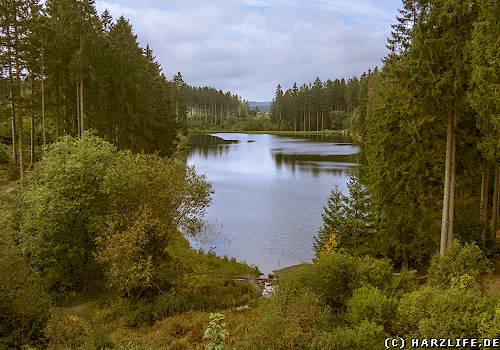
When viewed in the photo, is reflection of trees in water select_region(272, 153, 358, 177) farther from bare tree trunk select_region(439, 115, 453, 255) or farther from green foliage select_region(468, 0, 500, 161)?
green foliage select_region(468, 0, 500, 161)

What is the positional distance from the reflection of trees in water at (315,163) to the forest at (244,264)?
24.2 m

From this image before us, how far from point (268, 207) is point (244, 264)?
12.2 meters

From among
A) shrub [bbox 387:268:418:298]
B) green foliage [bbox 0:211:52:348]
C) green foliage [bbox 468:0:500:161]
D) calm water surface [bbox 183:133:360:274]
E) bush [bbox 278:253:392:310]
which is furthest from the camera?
calm water surface [bbox 183:133:360:274]

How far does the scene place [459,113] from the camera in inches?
651

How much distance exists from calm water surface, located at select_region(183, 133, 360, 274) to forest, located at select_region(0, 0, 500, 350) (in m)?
2.49

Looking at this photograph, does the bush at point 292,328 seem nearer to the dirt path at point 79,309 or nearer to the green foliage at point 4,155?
the dirt path at point 79,309

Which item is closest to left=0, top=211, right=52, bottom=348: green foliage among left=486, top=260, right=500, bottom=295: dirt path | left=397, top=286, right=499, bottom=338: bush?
left=397, top=286, right=499, bottom=338: bush

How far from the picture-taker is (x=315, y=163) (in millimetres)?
59625

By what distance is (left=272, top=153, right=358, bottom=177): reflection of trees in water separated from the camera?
5226cm

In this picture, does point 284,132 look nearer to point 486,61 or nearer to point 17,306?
point 486,61

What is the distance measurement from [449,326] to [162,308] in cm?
1099

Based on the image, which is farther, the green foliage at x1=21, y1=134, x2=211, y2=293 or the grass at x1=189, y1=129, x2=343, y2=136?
the grass at x1=189, y1=129, x2=343, y2=136

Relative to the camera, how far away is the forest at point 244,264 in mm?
10227

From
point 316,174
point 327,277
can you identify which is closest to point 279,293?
point 327,277
